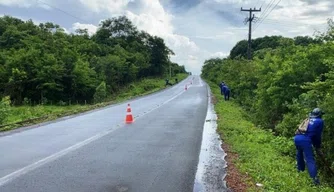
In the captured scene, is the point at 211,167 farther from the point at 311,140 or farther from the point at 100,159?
the point at 100,159

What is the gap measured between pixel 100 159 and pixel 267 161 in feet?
12.7

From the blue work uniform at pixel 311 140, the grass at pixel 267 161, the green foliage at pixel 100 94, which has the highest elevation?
the blue work uniform at pixel 311 140

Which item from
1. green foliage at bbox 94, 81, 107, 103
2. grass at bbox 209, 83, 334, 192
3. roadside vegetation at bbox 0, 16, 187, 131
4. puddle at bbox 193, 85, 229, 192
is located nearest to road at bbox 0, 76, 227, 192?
puddle at bbox 193, 85, 229, 192

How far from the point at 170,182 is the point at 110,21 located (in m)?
94.5

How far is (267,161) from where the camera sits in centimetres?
844

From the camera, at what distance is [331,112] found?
8703 millimetres

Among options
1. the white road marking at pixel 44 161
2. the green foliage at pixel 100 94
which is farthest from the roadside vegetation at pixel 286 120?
the green foliage at pixel 100 94

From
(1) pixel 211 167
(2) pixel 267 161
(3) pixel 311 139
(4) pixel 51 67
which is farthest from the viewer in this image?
(4) pixel 51 67

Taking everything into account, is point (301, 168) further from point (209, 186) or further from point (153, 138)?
point (153, 138)

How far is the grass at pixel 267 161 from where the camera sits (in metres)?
6.52

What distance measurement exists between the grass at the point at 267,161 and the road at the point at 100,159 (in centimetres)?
112

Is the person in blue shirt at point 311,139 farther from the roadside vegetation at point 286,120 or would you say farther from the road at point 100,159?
the road at point 100,159

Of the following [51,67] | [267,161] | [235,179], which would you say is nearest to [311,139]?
[267,161]

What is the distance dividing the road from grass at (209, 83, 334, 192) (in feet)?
3.67
